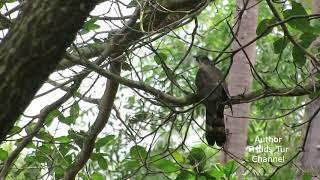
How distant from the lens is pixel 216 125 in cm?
238

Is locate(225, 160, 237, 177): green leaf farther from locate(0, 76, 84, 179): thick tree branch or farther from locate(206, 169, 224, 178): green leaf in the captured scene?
locate(0, 76, 84, 179): thick tree branch

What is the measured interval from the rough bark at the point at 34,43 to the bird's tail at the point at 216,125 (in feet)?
4.05

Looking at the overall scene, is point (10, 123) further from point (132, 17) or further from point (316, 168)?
point (316, 168)

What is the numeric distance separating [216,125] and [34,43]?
1.32 meters

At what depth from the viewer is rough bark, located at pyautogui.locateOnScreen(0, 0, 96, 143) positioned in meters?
1.17

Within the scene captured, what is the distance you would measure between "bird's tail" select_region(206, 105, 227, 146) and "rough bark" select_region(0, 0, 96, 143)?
4.05 ft

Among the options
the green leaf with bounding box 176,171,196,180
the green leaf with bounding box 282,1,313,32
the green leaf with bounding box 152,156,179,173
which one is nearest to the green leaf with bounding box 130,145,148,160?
the green leaf with bounding box 152,156,179,173

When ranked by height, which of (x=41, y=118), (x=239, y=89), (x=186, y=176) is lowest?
(x=186, y=176)

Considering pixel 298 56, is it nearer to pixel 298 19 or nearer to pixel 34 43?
pixel 298 19

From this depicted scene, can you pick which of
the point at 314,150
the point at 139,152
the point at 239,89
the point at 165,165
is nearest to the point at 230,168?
the point at 165,165

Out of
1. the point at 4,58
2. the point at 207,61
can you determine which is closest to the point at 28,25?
the point at 4,58

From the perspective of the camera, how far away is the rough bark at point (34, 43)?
3.85ft

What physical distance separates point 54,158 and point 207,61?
80 cm

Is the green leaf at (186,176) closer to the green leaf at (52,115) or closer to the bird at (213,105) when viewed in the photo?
the bird at (213,105)
